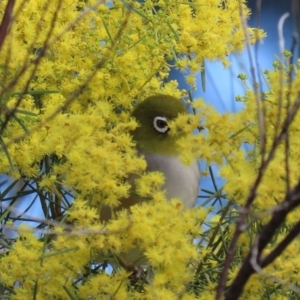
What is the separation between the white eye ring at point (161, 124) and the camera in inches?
27.5

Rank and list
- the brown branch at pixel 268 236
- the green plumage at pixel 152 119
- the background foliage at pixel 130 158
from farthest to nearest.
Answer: the green plumage at pixel 152 119
the background foliage at pixel 130 158
the brown branch at pixel 268 236

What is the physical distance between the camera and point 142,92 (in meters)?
0.71

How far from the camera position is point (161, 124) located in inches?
28.0

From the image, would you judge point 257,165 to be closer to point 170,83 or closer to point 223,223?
point 223,223

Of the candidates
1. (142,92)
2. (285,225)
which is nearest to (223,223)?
(285,225)

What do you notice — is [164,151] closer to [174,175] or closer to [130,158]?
[174,175]

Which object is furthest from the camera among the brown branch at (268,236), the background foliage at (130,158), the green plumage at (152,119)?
the green plumage at (152,119)

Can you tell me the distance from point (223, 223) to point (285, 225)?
0.21ft

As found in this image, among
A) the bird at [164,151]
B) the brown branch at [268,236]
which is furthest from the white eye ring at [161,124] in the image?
the brown branch at [268,236]

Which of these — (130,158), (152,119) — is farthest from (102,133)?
(152,119)

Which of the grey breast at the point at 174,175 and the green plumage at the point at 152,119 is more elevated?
the green plumage at the point at 152,119

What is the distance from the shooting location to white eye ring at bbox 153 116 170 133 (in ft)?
2.29

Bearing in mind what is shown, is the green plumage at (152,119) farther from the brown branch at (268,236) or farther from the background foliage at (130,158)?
the brown branch at (268,236)

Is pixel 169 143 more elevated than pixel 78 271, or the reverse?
pixel 169 143
